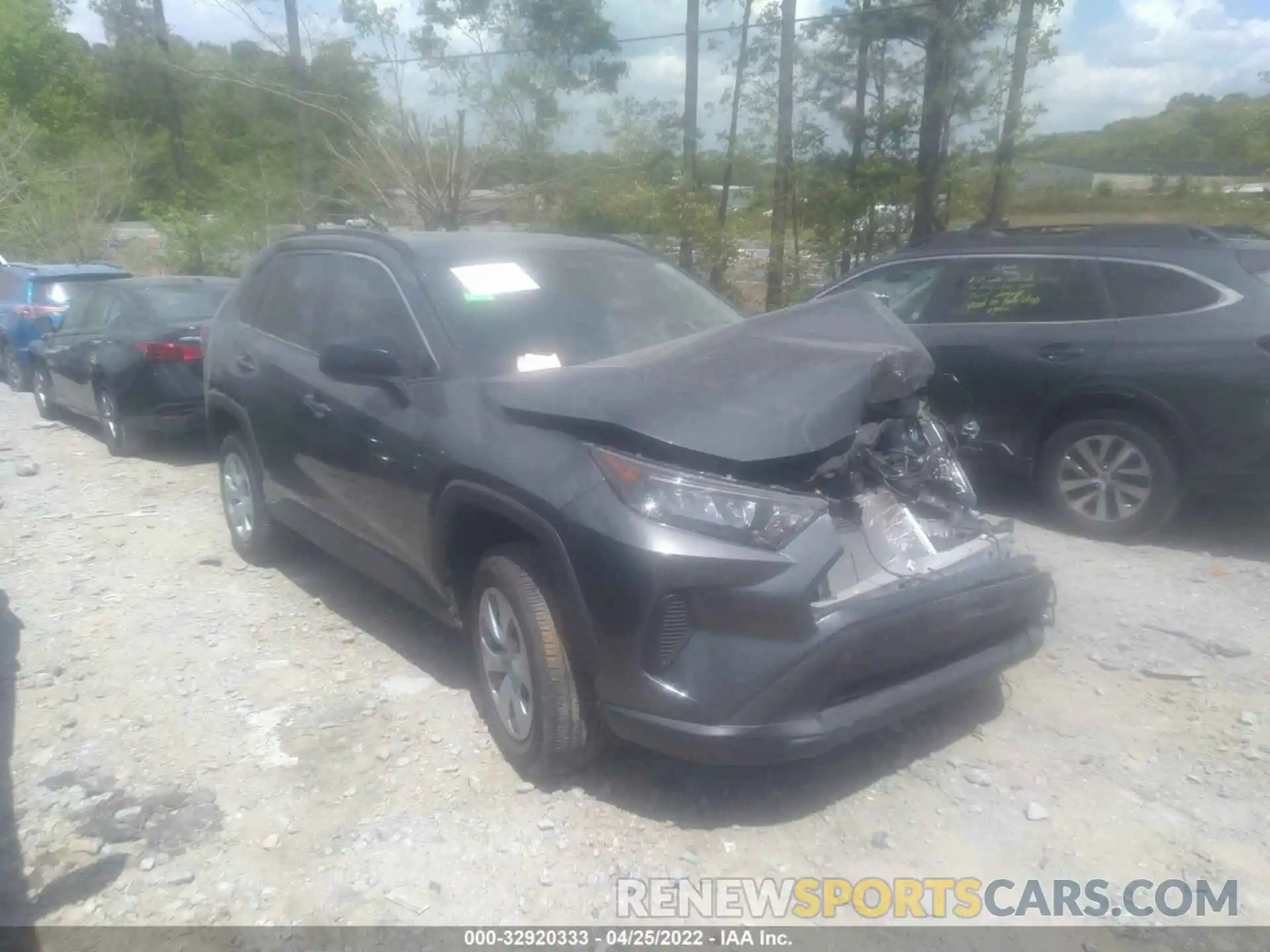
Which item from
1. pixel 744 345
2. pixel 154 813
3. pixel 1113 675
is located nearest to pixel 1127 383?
pixel 1113 675

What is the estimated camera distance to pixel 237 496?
5.94m

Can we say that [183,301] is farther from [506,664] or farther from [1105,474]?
[1105,474]

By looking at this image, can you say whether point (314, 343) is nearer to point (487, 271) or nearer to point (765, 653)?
point (487, 271)

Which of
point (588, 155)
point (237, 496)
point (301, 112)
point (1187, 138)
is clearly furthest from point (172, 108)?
point (237, 496)

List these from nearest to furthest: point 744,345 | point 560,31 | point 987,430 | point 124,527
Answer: point 744,345 < point 987,430 < point 124,527 < point 560,31

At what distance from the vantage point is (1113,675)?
431cm

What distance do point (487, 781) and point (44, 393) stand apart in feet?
31.0

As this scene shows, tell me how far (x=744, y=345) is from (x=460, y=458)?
3.81 ft

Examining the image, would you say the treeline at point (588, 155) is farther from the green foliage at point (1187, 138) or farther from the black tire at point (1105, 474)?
the black tire at point (1105, 474)

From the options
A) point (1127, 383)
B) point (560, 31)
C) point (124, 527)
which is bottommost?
point (124, 527)

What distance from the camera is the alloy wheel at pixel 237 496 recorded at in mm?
5762

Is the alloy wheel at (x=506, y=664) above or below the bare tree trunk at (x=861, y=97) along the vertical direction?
below

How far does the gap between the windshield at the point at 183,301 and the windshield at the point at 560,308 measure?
5372mm

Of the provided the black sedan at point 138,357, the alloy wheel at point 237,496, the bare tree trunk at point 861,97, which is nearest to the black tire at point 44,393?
the black sedan at point 138,357
